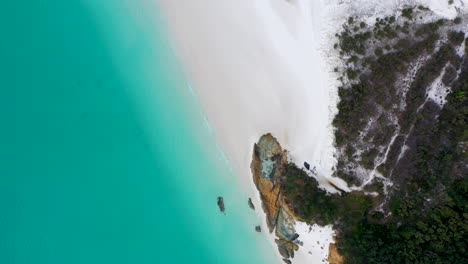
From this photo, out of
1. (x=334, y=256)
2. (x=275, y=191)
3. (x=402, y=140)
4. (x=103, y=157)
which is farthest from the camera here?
(x=103, y=157)

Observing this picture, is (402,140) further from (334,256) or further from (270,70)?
(270,70)

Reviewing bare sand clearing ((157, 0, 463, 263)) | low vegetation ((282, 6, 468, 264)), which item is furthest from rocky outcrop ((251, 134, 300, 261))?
low vegetation ((282, 6, 468, 264))

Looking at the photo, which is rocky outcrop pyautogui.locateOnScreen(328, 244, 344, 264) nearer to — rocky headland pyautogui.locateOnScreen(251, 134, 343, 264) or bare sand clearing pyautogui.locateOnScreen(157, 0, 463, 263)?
bare sand clearing pyautogui.locateOnScreen(157, 0, 463, 263)

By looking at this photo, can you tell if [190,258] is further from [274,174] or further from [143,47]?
[143,47]

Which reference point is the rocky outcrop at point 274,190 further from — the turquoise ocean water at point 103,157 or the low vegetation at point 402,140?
the low vegetation at point 402,140

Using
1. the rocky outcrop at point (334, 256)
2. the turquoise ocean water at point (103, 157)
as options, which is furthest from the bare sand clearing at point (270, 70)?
the turquoise ocean water at point (103, 157)

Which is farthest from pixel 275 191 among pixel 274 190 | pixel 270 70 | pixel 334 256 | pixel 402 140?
pixel 402 140

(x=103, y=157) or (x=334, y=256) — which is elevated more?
(x=103, y=157)
